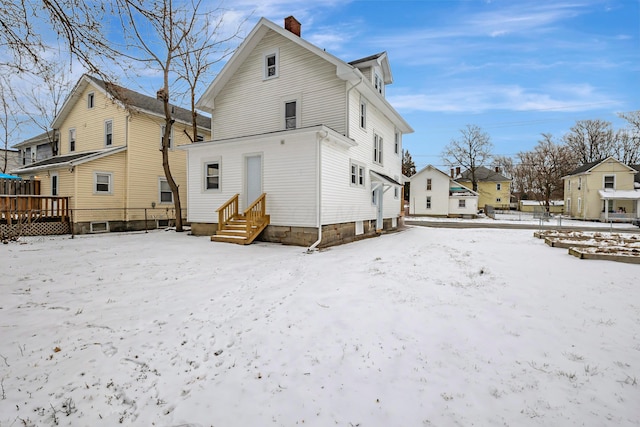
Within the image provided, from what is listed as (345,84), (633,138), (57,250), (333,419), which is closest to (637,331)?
(333,419)

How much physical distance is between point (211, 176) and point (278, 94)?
15.6 ft

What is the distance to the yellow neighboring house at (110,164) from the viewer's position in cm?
1600

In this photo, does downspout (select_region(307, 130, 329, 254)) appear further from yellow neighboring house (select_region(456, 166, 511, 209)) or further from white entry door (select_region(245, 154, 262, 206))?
yellow neighboring house (select_region(456, 166, 511, 209))

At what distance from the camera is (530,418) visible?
7.71ft

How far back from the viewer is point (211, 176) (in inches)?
508

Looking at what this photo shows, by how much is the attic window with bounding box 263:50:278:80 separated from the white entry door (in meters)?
4.28

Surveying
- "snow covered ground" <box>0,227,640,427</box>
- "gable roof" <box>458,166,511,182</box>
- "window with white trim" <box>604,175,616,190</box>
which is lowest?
"snow covered ground" <box>0,227,640,427</box>

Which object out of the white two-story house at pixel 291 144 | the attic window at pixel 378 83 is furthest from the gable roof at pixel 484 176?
the white two-story house at pixel 291 144

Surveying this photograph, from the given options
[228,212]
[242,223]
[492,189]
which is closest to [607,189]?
[492,189]

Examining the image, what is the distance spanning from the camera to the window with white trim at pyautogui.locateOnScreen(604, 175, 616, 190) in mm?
29641

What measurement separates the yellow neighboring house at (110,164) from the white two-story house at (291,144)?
598 centimetres

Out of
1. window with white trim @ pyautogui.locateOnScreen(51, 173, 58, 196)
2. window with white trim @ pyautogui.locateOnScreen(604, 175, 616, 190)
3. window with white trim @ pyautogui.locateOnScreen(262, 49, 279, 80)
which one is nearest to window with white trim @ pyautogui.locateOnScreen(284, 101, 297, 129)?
window with white trim @ pyautogui.locateOnScreen(262, 49, 279, 80)

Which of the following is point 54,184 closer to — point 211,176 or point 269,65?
point 211,176

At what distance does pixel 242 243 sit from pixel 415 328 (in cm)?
780
